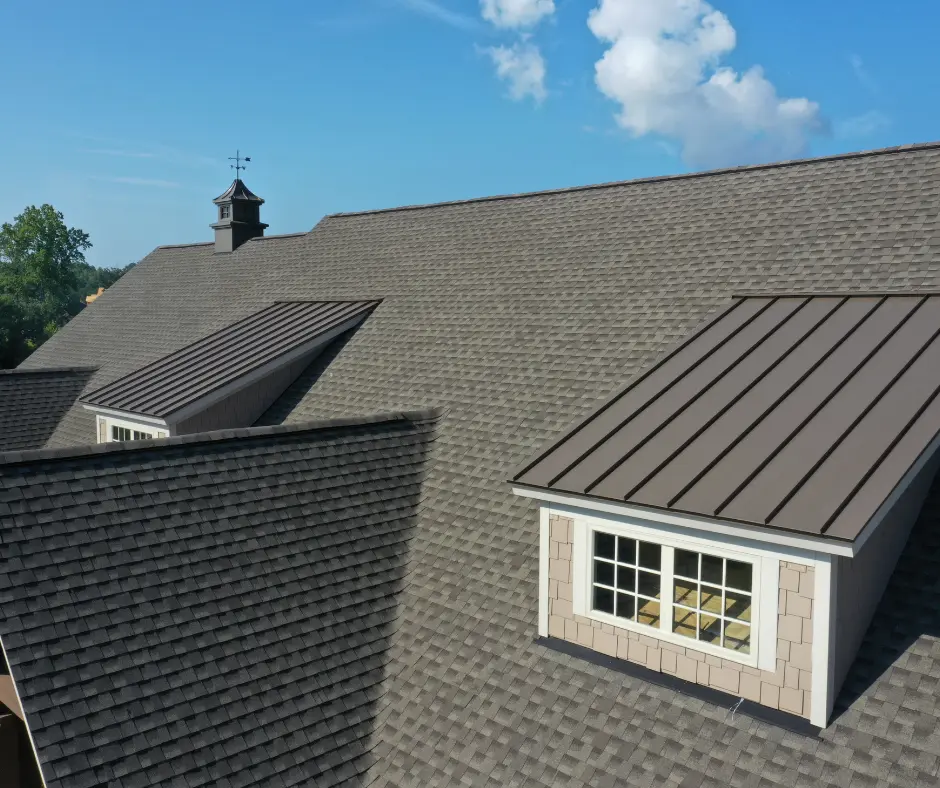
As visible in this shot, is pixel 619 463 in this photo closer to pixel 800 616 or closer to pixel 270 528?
pixel 800 616

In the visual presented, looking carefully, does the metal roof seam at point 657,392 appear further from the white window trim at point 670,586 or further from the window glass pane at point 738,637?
the window glass pane at point 738,637

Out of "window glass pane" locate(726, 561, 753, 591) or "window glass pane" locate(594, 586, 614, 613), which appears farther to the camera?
"window glass pane" locate(594, 586, 614, 613)

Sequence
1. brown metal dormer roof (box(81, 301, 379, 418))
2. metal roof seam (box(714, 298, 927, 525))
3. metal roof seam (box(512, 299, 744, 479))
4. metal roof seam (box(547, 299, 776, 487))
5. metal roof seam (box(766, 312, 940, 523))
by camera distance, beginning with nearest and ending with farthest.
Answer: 1. metal roof seam (box(766, 312, 940, 523))
2. metal roof seam (box(714, 298, 927, 525))
3. metal roof seam (box(547, 299, 776, 487))
4. metal roof seam (box(512, 299, 744, 479))
5. brown metal dormer roof (box(81, 301, 379, 418))

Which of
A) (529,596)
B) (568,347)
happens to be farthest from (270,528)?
(568,347)

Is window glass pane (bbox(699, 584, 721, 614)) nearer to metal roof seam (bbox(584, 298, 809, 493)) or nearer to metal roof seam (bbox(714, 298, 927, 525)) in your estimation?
metal roof seam (bbox(714, 298, 927, 525))

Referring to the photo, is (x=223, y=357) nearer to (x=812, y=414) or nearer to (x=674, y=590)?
(x=674, y=590)

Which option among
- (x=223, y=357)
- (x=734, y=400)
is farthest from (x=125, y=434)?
(x=734, y=400)

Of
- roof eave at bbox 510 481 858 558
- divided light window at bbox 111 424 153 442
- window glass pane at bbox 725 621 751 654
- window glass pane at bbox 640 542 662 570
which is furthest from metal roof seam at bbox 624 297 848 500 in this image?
divided light window at bbox 111 424 153 442
